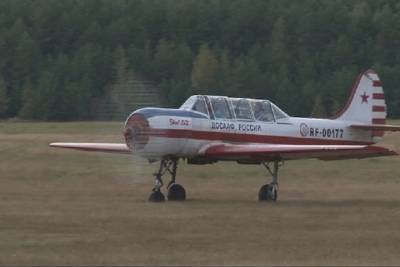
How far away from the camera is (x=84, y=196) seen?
22.7m

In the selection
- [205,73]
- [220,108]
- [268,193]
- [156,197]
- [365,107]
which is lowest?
[156,197]

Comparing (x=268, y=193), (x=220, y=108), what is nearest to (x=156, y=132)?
(x=220, y=108)

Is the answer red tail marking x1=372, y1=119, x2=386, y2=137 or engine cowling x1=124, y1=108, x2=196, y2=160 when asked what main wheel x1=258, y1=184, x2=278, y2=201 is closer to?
engine cowling x1=124, y1=108, x2=196, y2=160

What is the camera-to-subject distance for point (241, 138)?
23.1m

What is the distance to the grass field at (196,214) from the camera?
14.1 metres

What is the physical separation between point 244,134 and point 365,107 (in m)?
3.00

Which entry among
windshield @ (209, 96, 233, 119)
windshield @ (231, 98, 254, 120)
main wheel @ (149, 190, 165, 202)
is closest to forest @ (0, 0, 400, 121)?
windshield @ (231, 98, 254, 120)

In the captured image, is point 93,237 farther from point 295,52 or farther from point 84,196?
point 295,52

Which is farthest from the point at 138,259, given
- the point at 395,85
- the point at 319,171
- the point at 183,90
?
the point at 395,85

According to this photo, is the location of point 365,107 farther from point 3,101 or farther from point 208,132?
point 3,101

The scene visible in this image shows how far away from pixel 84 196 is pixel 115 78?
4530 cm

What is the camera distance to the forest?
6500 cm

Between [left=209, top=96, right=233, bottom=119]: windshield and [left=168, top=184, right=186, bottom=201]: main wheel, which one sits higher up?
[left=209, top=96, right=233, bottom=119]: windshield

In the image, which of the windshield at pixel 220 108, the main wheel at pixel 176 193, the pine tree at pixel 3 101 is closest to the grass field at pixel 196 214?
the main wheel at pixel 176 193
